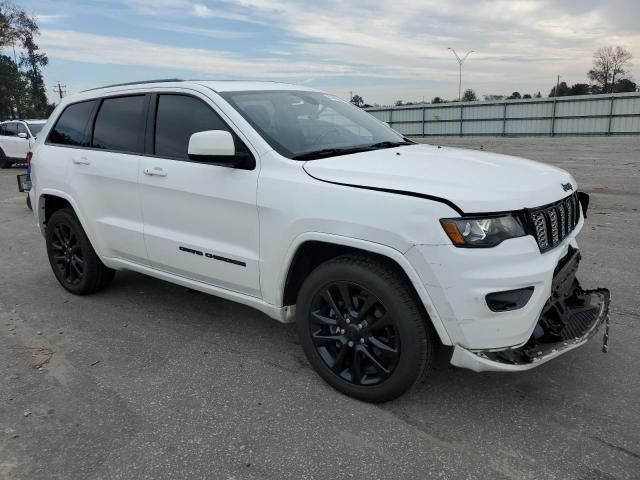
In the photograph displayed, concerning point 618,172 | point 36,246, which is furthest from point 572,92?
point 36,246

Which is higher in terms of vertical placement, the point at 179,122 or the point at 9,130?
the point at 179,122

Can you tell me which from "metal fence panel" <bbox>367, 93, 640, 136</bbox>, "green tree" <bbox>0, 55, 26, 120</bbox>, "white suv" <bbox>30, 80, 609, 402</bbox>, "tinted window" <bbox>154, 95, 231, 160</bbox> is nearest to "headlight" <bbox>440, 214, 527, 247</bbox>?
"white suv" <bbox>30, 80, 609, 402</bbox>

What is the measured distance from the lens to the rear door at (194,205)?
11.1ft

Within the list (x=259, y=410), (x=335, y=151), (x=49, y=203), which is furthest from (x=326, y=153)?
(x=49, y=203)

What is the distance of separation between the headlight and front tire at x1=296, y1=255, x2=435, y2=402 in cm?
41

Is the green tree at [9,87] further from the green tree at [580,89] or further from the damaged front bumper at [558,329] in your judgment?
the green tree at [580,89]

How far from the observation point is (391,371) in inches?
115

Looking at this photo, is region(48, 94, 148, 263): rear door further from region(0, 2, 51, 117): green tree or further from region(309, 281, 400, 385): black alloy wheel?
region(0, 2, 51, 117): green tree

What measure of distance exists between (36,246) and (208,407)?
205 inches

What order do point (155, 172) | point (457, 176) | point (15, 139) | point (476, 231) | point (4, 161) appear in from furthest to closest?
point (4, 161), point (15, 139), point (155, 172), point (457, 176), point (476, 231)

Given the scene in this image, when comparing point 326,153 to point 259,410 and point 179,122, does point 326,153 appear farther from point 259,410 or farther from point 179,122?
point 259,410

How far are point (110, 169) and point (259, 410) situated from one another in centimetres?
232

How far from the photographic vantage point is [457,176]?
2836 mm

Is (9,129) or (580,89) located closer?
(9,129)
